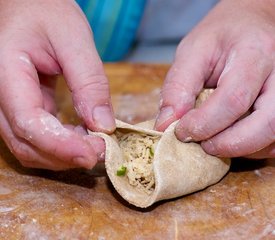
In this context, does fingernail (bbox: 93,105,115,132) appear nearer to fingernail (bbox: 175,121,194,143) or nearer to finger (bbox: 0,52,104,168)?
finger (bbox: 0,52,104,168)

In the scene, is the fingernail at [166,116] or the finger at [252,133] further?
the fingernail at [166,116]

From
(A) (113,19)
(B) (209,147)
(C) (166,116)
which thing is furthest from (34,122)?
(A) (113,19)

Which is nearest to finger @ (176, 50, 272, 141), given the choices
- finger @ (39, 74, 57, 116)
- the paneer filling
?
the paneer filling

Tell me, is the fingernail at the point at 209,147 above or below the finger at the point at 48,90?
above

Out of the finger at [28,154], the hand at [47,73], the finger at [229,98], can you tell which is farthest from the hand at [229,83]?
the finger at [28,154]

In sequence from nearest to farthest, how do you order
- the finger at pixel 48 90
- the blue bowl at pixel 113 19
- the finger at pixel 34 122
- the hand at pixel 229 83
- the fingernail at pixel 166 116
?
1. the finger at pixel 34 122
2. the hand at pixel 229 83
3. the fingernail at pixel 166 116
4. the finger at pixel 48 90
5. the blue bowl at pixel 113 19

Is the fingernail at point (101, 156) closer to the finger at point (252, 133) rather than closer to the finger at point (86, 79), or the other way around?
the finger at point (86, 79)

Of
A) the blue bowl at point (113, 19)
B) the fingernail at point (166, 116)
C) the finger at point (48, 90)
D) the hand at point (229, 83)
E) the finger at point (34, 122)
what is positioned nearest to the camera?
the finger at point (34, 122)
